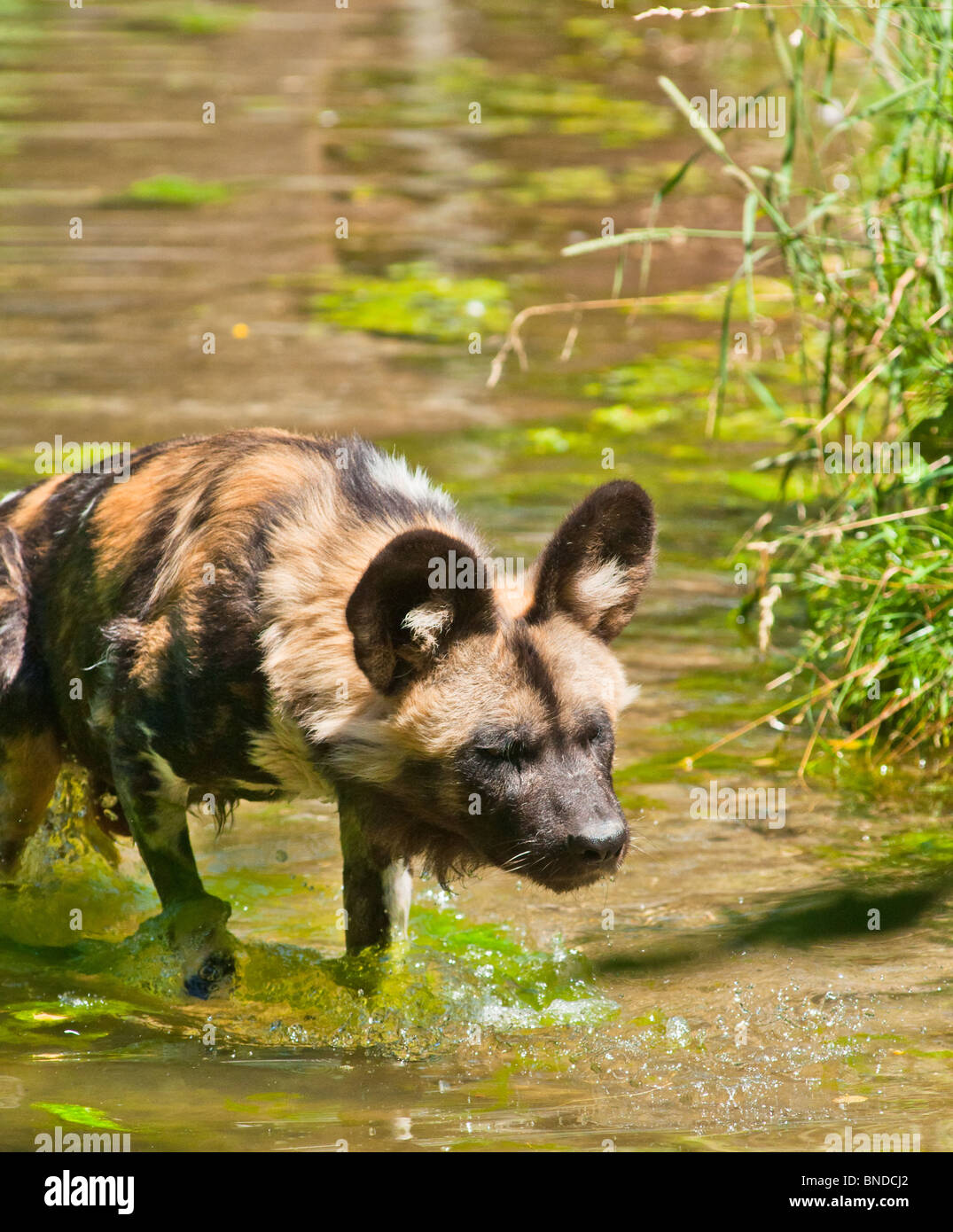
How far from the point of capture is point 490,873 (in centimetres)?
501

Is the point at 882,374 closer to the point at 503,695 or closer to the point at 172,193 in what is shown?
the point at 503,695

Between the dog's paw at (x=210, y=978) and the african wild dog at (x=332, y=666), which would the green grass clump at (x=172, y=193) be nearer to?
the african wild dog at (x=332, y=666)

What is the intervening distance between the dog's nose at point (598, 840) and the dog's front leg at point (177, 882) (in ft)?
3.84

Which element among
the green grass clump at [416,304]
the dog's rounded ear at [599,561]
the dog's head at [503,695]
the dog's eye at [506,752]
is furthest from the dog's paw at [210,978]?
the green grass clump at [416,304]

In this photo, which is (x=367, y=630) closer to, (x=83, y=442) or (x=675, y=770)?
(x=675, y=770)

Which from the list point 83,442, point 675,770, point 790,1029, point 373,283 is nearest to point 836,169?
point 373,283

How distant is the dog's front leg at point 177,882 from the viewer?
4.32 metres

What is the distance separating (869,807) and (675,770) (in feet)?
2.20

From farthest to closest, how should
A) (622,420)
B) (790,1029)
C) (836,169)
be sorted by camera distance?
(836,169) < (622,420) < (790,1029)

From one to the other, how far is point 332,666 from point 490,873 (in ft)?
4.36

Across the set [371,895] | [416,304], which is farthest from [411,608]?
[416,304]

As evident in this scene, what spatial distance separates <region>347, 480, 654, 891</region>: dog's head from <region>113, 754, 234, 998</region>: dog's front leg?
69 cm

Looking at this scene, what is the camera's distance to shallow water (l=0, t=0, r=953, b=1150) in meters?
3.80

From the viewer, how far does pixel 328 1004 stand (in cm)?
433
